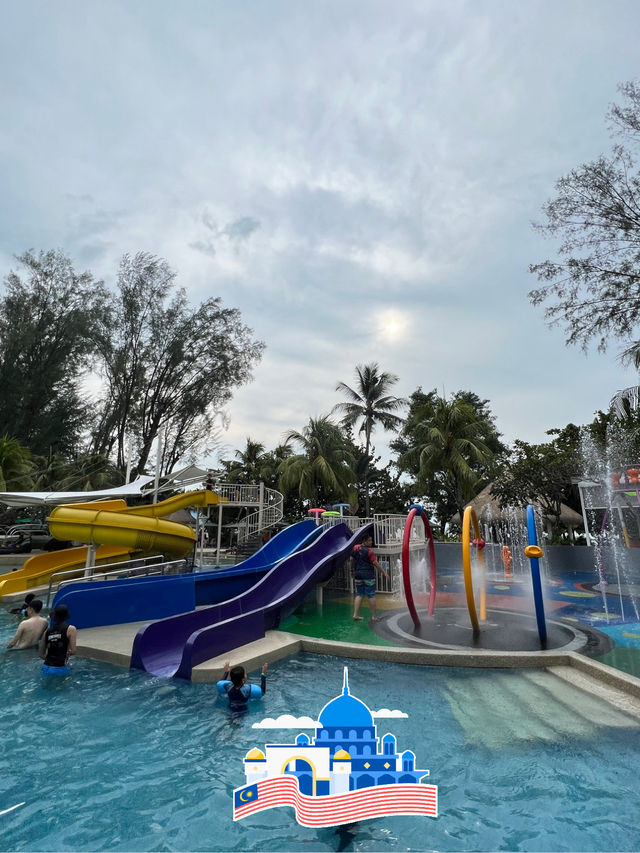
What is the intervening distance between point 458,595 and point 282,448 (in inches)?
944

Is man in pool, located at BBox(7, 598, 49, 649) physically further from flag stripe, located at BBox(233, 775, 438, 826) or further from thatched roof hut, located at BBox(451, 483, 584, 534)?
thatched roof hut, located at BBox(451, 483, 584, 534)

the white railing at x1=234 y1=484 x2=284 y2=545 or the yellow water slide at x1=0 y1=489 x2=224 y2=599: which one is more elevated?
the white railing at x1=234 y1=484 x2=284 y2=545

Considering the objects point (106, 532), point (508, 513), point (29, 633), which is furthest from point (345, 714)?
point (508, 513)

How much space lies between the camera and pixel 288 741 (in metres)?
4.41

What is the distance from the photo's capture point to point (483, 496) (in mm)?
31344

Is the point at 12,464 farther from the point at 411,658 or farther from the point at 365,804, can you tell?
the point at 365,804

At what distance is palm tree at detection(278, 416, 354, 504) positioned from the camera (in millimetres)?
30484

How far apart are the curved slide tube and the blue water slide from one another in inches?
67.8

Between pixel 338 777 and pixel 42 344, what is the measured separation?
110 ft

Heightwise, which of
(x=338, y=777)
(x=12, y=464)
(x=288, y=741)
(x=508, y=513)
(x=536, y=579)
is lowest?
(x=288, y=741)

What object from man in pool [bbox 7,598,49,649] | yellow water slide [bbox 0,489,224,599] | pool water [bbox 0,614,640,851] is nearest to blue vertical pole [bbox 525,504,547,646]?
pool water [bbox 0,614,640,851]

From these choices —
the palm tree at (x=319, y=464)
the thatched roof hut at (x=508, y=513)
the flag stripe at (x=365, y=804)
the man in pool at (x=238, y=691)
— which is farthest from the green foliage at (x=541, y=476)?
the flag stripe at (x=365, y=804)

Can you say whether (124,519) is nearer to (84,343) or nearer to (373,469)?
(84,343)

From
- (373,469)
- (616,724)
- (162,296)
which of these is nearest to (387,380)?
(373,469)
